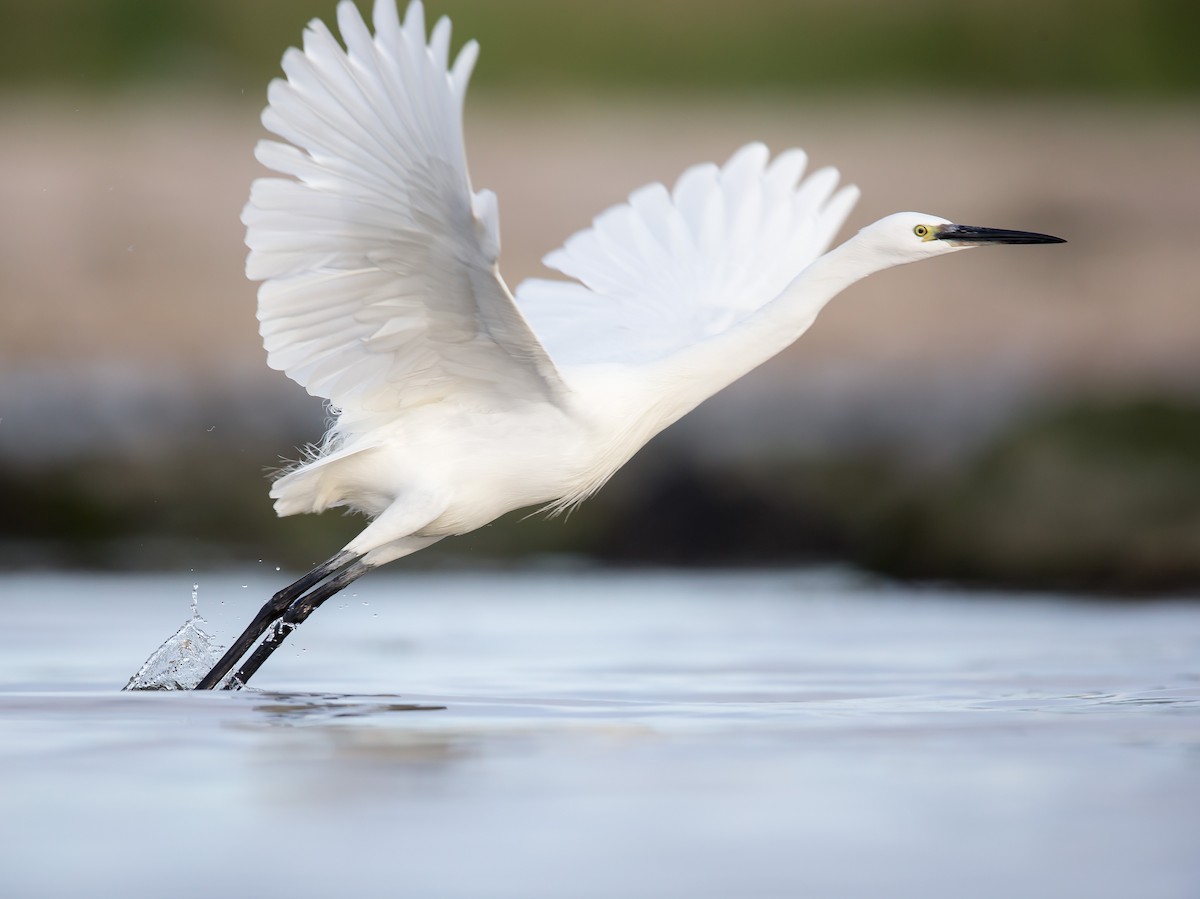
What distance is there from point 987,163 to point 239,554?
49.2 feet

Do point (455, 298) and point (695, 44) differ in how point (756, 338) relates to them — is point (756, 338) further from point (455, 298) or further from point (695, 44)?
point (695, 44)

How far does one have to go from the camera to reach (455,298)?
7.18m

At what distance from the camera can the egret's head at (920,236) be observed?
7859mm

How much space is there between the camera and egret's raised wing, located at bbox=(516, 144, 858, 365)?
9266 mm

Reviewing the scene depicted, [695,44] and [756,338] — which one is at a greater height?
[695,44]

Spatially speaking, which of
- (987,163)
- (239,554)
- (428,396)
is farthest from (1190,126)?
(428,396)

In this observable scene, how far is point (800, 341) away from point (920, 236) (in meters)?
13.4

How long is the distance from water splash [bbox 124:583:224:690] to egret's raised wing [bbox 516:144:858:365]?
6.56ft

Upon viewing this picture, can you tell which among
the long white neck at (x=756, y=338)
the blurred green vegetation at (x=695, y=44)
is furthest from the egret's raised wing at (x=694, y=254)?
the blurred green vegetation at (x=695, y=44)

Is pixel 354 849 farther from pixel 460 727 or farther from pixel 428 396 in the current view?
pixel 428 396

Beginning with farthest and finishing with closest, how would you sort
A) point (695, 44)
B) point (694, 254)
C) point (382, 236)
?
point (695, 44)
point (694, 254)
point (382, 236)

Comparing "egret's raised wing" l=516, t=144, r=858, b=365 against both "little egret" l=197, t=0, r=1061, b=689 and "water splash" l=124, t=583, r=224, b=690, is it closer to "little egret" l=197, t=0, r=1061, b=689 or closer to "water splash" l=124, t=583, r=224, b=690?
"little egret" l=197, t=0, r=1061, b=689

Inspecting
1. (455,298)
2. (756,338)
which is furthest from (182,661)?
(756,338)

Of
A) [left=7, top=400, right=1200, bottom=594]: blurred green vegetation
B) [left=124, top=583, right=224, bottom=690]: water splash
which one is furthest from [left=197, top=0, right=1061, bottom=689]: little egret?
[left=7, top=400, right=1200, bottom=594]: blurred green vegetation
